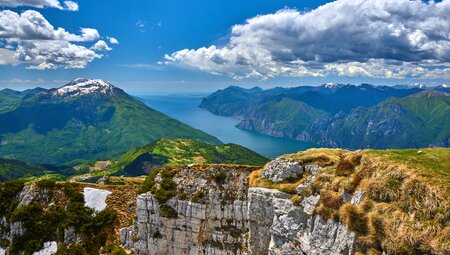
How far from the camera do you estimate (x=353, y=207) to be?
78.1ft

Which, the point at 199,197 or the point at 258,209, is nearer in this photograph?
the point at 258,209

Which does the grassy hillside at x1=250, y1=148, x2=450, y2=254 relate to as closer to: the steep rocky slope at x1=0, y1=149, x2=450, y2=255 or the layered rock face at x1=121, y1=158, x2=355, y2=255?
the steep rocky slope at x1=0, y1=149, x2=450, y2=255

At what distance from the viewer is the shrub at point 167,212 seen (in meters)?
42.8

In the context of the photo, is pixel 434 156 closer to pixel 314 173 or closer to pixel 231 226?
pixel 314 173

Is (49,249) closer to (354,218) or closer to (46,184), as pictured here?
(46,184)

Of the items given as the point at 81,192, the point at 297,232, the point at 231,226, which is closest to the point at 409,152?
the point at 297,232

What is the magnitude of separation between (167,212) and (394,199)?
2927 cm

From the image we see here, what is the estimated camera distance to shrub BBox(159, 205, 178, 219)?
140 ft

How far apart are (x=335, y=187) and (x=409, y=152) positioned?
7111 mm

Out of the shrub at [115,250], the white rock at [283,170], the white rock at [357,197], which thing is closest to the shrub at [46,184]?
the shrub at [115,250]

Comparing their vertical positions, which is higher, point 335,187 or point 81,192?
point 335,187

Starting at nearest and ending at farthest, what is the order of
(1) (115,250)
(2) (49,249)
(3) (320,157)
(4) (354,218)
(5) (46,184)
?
(4) (354,218) < (3) (320,157) < (1) (115,250) < (2) (49,249) < (5) (46,184)

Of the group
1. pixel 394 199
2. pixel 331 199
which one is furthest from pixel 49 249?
pixel 394 199

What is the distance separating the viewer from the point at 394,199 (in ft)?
Answer: 72.5
